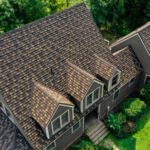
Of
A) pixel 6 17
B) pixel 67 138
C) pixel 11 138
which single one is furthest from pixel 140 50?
pixel 6 17

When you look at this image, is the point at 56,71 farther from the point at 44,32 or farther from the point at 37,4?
the point at 37,4

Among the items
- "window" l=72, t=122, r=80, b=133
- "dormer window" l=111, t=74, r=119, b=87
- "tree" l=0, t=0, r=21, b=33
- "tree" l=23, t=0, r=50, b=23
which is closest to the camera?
"window" l=72, t=122, r=80, b=133

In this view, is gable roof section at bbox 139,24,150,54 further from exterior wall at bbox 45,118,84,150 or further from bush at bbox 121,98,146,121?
exterior wall at bbox 45,118,84,150

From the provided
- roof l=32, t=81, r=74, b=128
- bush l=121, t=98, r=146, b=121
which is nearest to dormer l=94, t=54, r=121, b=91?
bush l=121, t=98, r=146, b=121

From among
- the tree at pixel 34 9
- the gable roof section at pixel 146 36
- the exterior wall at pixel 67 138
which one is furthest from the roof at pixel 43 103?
the tree at pixel 34 9

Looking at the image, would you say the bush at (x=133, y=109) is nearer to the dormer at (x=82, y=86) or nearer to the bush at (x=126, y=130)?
the bush at (x=126, y=130)

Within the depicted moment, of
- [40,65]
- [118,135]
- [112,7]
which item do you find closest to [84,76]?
[40,65]
